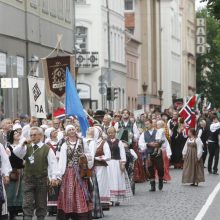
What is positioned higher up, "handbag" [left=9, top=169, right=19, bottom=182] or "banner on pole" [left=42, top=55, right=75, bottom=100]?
"banner on pole" [left=42, top=55, right=75, bottom=100]

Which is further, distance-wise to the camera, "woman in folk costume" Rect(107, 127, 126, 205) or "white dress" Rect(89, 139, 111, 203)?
"woman in folk costume" Rect(107, 127, 126, 205)

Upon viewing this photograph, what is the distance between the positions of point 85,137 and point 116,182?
2.21 metres

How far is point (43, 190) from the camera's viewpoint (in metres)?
18.5

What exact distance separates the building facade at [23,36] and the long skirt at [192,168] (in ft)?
31.1

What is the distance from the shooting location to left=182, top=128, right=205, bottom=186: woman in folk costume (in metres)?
29.2

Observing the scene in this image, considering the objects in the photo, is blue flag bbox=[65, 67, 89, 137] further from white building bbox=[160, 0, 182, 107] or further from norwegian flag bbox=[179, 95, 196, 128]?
white building bbox=[160, 0, 182, 107]

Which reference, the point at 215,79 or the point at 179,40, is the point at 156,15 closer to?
the point at 179,40

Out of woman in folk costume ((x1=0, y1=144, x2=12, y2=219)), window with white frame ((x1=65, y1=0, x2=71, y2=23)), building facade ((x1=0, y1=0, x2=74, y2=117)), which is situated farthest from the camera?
window with white frame ((x1=65, y1=0, x2=71, y2=23))

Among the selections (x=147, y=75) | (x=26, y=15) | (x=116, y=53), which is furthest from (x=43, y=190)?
(x=147, y=75)

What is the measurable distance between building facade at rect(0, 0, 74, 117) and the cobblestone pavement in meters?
10.9

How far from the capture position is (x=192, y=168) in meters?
29.4

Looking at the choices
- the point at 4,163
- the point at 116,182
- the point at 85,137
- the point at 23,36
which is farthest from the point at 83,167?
the point at 23,36

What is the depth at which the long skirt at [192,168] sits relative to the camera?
29219mm

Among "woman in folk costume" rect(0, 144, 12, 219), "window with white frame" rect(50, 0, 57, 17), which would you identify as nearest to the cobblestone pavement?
"woman in folk costume" rect(0, 144, 12, 219)
